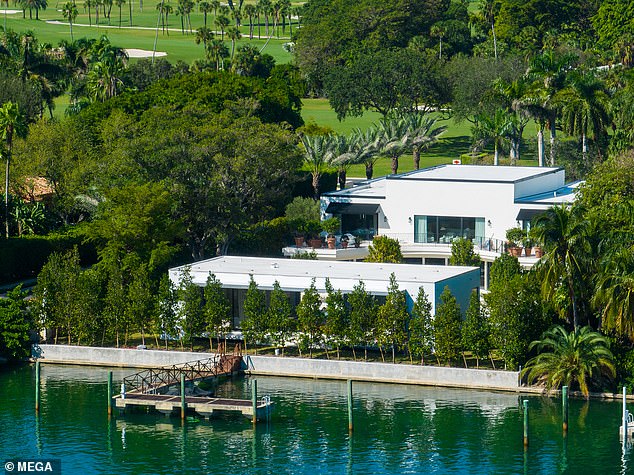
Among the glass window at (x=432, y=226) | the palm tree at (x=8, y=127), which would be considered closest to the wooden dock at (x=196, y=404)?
the glass window at (x=432, y=226)

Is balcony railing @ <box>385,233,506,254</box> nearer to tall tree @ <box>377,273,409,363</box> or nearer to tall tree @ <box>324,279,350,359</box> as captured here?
tall tree @ <box>377,273,409,363</box>

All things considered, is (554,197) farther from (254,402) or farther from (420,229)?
(254,402)

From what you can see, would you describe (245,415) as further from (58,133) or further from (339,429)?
(58,133)

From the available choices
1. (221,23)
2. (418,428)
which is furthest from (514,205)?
(221,23)

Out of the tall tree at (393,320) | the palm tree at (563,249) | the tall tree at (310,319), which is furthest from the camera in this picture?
the tall tree at (310,319)

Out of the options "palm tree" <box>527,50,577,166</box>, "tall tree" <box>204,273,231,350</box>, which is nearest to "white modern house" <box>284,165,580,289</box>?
"palm tree" <box>527,50,577,166</box>

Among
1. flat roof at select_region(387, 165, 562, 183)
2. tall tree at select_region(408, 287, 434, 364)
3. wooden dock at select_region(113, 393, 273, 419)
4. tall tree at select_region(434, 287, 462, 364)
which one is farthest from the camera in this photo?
flat roof at select_region(387, 165, 562, 183)

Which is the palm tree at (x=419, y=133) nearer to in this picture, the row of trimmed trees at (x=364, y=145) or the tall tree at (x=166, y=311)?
the row of trimmed trees at (x=364, y=145)
